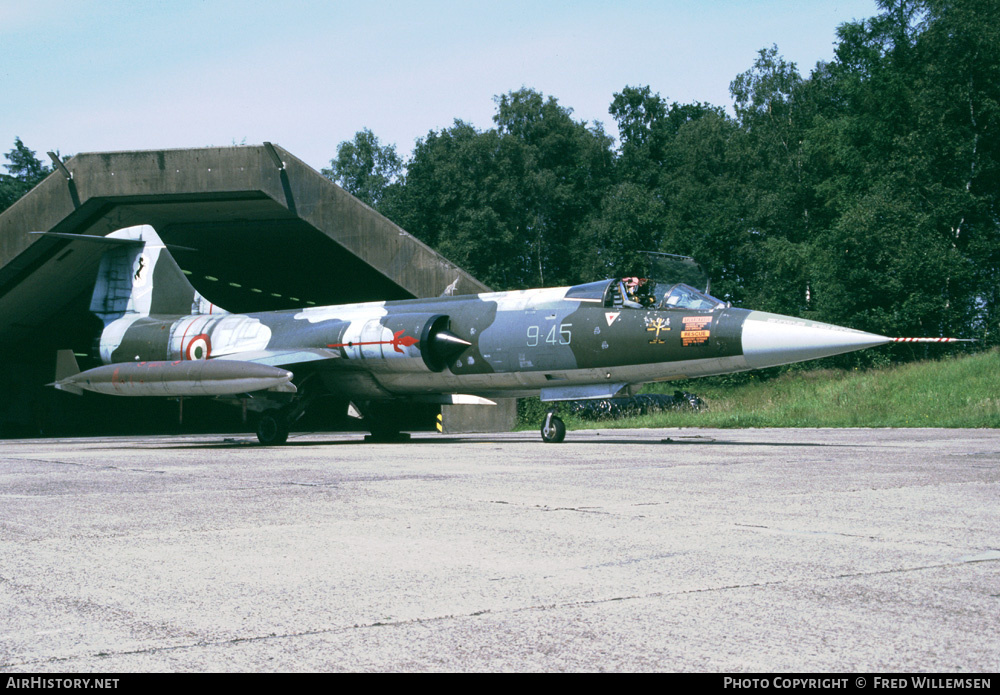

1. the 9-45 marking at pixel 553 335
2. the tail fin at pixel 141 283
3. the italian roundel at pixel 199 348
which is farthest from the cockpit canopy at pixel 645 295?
the tail fin at pixel 141 283

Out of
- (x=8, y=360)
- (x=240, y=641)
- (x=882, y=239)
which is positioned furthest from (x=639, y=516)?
(x=882, y=239)

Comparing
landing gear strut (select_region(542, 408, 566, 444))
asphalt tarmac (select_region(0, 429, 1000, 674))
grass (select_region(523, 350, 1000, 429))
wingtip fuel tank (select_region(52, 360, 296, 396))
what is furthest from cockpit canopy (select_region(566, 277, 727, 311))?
grass (select_region(523, 350, 1000, 429))

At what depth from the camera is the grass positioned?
2116 cm

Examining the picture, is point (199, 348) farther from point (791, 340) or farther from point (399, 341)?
point (791, 340)

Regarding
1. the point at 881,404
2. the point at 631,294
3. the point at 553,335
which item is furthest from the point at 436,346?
the point at 881,404

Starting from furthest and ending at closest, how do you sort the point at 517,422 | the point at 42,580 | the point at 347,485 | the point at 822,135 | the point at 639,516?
the point at 822,135 → the point at 517,422 → the point at 347,485 → the point at 639,516 → the point at 42,580

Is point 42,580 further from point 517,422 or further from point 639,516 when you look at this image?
point 517,422

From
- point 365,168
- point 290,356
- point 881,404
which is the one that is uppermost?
point 365,168

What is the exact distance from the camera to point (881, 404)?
79.1ft

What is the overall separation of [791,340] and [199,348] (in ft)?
41.1

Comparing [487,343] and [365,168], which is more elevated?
[365,168]

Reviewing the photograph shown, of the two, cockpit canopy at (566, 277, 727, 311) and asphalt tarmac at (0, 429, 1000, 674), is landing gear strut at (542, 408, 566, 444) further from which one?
asphalt tarmac at (0, 429, 1000, 674)
